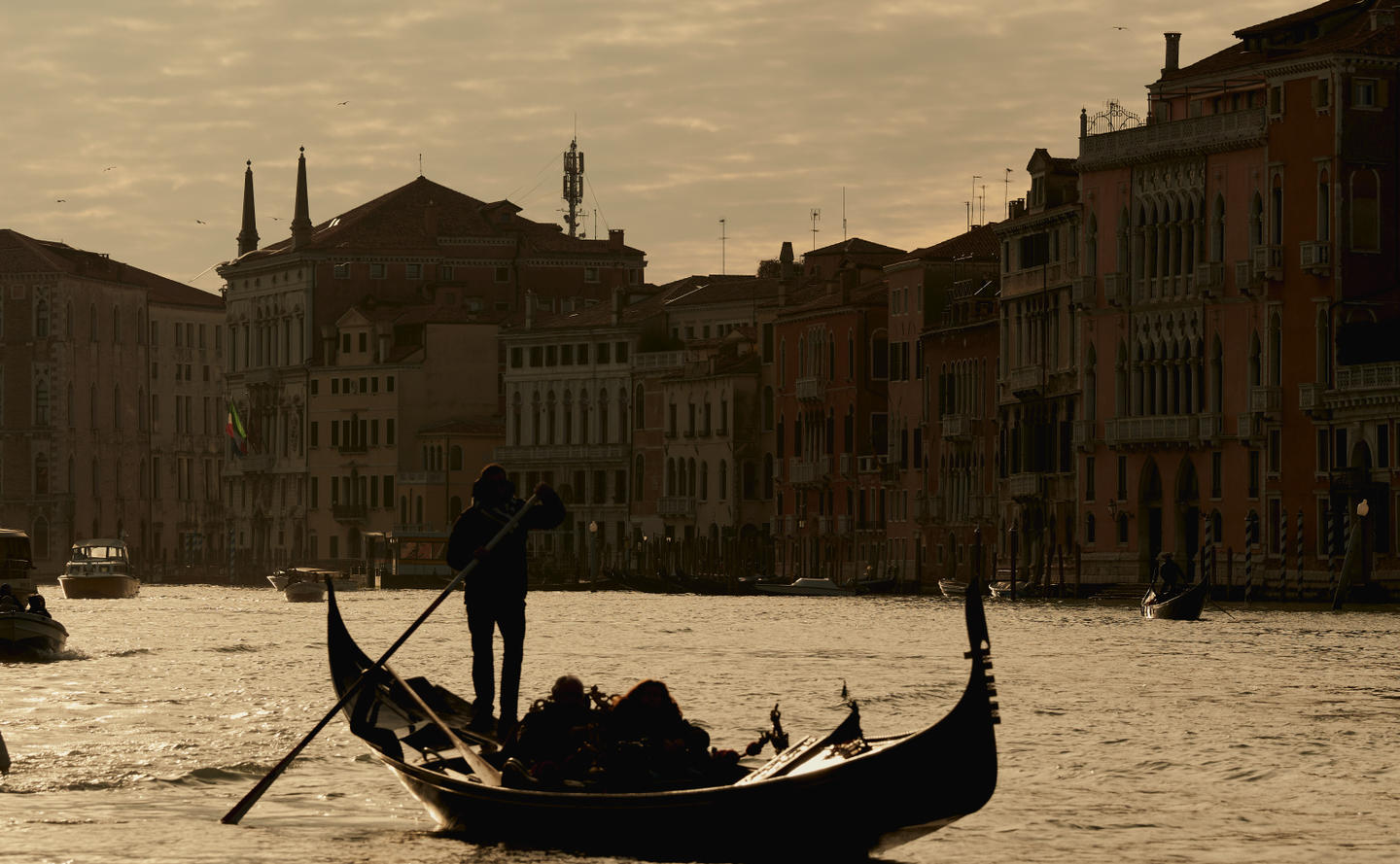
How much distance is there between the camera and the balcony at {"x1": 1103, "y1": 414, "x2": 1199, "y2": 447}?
60750 millimetres

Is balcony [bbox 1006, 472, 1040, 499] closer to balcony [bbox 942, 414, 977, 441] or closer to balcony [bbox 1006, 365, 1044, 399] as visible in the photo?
balcony [bbox 1006, 365, 1044, 399]

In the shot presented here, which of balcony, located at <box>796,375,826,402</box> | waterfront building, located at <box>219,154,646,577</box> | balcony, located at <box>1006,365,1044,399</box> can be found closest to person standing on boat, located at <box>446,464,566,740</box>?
balcony, located at <box>1006,365,1044,399</box>

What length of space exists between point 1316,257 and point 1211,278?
340 centimetres

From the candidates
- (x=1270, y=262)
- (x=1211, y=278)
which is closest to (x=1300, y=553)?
(x=1270, y=262)

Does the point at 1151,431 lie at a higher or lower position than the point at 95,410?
lower

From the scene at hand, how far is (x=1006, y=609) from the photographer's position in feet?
180

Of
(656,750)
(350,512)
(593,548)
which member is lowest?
(656,750)

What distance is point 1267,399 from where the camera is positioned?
5800cm

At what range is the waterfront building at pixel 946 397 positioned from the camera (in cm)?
7062

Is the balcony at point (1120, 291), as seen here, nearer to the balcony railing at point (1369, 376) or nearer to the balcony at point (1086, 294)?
the balcony at point (1086, 294)

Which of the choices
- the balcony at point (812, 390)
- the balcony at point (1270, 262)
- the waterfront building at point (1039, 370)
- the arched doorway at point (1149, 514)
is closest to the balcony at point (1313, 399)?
the balcony at point (1270, 262)

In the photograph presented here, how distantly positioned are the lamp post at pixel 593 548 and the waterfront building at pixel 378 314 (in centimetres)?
621

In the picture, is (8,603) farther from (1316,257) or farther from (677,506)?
(677,506)

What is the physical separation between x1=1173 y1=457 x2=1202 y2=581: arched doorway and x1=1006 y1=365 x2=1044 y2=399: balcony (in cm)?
600
